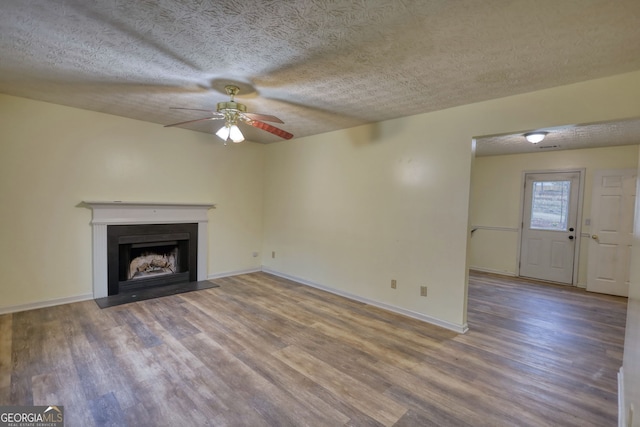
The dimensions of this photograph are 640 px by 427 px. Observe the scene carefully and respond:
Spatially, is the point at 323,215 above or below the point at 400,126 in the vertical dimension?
below

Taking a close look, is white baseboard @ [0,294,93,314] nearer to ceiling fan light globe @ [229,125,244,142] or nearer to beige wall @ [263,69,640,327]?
beige wall @ [263,69,640,327]

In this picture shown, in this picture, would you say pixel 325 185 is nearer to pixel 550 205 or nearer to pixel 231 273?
pixel 231 273

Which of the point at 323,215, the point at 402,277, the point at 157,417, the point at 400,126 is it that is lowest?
the point at 157,417

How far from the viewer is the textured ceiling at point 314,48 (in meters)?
1.64

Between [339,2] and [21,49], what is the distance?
238cm

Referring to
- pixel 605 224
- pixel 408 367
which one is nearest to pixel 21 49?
pixel 408 367

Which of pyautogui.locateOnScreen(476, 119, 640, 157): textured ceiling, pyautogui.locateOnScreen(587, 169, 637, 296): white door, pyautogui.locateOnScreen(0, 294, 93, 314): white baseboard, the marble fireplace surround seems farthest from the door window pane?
pyautogui.locateOnScreen(0, 294, 93, 314): white baseboard

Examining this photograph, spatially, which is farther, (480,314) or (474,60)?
(480,314)

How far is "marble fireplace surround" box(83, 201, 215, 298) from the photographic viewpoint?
3.89 meters

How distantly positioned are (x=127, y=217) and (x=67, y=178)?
81 centimetres

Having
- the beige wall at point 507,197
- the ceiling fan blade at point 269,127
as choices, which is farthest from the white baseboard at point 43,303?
the beige wall at point 507,197

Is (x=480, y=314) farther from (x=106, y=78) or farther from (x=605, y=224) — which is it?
(x=106, y=78)

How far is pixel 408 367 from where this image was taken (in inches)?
97.6

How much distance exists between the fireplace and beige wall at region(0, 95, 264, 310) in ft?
0.96
